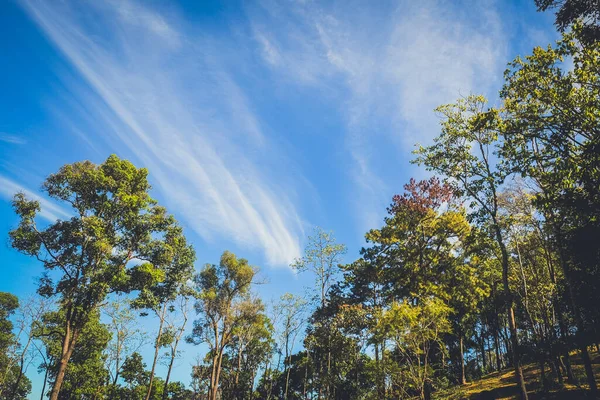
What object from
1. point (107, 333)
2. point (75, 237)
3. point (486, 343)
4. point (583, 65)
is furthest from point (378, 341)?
point (486, 343)

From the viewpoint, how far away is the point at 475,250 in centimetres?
1944

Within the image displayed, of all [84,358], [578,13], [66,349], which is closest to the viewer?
[578,13]

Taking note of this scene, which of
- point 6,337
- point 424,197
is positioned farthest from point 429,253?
point 6,337

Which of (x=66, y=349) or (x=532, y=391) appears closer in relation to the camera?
(x=66, y=349)

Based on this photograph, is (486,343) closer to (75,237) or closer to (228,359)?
(228,359)

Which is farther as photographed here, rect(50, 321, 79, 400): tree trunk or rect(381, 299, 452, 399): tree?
rect(50, 321, 79, 400): tree trunk

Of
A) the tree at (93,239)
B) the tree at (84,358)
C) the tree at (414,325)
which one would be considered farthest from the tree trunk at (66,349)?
the tree at (84,358)

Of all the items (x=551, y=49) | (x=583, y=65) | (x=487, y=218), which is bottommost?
(x=487, y=218)

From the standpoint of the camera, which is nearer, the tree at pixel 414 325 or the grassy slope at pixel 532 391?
the tree at pixel 414 325

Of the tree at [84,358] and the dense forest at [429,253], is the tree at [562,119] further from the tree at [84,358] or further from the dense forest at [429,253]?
the tree at [84,358]

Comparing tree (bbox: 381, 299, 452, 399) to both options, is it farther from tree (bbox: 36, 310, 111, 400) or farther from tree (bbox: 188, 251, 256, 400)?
tree (bbox: 36, 310, 111, 400)

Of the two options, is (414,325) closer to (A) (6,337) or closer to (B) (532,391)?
(B) (532,391)

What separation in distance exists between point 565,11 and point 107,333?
1779 inches

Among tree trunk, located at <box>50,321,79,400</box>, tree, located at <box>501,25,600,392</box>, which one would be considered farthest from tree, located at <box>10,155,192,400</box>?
tree, located at <box>501,25,600,392</box>
